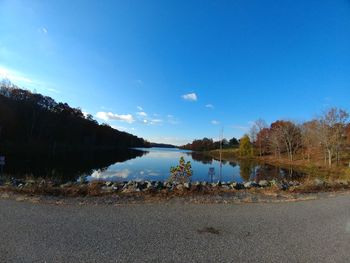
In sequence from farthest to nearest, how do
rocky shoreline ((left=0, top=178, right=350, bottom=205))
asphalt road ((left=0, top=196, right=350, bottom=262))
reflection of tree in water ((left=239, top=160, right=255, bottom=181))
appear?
1. reflection of tree in water ((left=239, top=160, right=255, bottom=181))
2. rocky shoreline ((left=0, top=178, right=350, bottom=205))
3. asphalt road ((left=0, top=196, right=350, bottom=262))

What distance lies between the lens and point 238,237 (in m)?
5.01

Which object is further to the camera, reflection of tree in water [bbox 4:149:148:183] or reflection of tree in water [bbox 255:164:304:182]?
reflection of tree in water [bbox 255:164:304:182]

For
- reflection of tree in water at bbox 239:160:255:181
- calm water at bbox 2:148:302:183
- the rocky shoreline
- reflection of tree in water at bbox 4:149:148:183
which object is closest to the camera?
the rocky shoreline

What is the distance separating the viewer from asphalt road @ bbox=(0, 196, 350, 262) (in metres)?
4.10

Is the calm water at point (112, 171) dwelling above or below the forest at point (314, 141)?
below

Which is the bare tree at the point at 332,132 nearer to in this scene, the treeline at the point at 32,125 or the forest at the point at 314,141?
the forest at the point at 314,141

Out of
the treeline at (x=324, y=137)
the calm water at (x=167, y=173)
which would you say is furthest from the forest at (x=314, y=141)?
the calm water at (x=167, y=173)

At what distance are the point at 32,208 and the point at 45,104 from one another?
8643 centimetres

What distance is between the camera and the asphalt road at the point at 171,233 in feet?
13.5

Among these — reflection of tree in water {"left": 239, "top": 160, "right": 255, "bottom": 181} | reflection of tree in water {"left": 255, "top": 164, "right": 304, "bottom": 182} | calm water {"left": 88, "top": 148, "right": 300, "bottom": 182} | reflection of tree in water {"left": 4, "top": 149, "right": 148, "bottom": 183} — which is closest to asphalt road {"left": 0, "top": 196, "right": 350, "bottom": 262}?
reflection of tree in water {"left": 4, "top": 149, "right": 148, "bottom": 183}

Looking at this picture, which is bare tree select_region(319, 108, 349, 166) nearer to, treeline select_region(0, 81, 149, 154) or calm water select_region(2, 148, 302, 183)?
calm water select_region(2, 148, 302, 183)

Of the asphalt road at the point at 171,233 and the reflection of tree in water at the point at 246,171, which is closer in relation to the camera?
the asphalt road at the point at 171,233

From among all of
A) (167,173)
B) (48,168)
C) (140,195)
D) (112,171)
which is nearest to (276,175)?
(167,173)

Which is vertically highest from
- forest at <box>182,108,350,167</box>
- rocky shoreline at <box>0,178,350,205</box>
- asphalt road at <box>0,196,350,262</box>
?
forest at <box>182,108,350,167</box>
